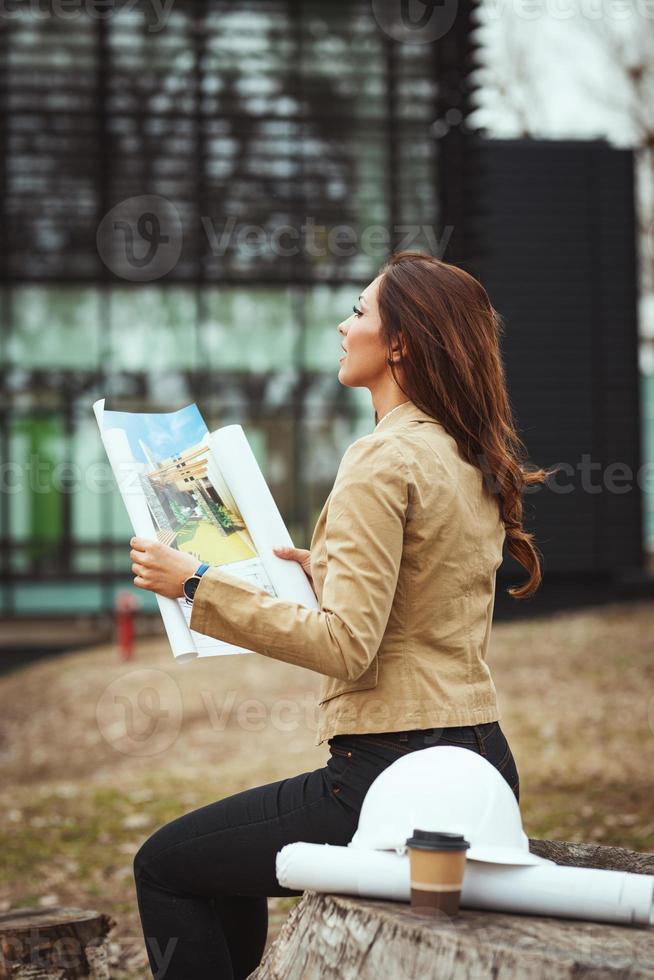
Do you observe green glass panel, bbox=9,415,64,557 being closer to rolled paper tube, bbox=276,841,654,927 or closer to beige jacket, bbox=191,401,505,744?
beige jacket, bbox=191,401,505,744

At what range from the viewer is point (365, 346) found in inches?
103

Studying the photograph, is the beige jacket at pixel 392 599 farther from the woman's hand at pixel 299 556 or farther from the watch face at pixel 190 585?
the woman's hand at pixel 299 556

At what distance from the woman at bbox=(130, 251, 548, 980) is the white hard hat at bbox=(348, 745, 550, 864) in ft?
0.62

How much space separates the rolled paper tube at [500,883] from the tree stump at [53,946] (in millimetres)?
1634

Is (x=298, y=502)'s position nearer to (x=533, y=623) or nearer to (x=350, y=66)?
(x=533, y=623)

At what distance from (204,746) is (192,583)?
7586 mm

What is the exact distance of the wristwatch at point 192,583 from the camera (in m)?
2.45

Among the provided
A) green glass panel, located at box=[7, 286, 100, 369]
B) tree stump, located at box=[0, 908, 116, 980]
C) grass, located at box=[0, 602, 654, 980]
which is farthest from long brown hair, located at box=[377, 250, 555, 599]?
green glass panel, located at box=[7, 286, 100, 369]

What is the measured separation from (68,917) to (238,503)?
1.75 m

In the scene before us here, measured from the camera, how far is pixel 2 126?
15.4 m

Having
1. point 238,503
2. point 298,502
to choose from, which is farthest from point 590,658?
point 238,503

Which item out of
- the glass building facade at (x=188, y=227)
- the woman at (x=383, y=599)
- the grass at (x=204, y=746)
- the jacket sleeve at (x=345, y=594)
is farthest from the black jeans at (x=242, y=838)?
the glass building facade at (x=188, y=227)

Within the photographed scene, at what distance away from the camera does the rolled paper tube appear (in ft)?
7.15

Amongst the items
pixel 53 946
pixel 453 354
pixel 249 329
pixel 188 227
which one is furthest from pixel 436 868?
pixel 249 329
